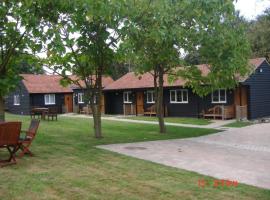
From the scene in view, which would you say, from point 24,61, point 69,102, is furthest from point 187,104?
point 24,61

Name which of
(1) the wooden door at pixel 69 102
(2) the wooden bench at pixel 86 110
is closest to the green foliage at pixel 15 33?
(2) the wooden bench at pixel 86 110

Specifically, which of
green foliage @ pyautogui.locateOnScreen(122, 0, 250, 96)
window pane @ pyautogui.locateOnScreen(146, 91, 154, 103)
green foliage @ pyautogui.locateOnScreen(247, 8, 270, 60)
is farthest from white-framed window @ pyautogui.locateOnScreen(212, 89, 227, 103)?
green foliage @ pyautogui.locateOnScreen(247, 8, 270, 60)

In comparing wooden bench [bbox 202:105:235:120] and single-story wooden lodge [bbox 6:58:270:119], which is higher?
single-story wooden lodge [bbox 6:58:270:119]

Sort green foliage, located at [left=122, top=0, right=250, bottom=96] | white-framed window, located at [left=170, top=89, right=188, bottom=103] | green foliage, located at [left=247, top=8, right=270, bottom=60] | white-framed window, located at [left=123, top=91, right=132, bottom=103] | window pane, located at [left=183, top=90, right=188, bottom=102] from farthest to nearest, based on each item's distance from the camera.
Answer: green foliage, located at [left=247, top=8, right=270, bottom=60] → white-framed window, located at [left=123, top=91, right=132, bottom=103] → white-framed window, located at [left=170, top=89, right=188, bottom=103] → window pane, located at [left=183, top=90, right=188, bottom=102] → green foliage, located at [left=122, top=0, right=250, bottom=96]

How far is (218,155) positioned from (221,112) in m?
16.0

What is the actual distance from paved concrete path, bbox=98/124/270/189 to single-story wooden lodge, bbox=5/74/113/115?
86.7 ft

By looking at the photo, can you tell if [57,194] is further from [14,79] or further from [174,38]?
[174,38]

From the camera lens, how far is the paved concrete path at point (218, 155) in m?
9.19

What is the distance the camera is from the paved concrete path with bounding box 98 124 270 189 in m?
9.19

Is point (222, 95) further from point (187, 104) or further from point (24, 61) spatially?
point (24, 61)

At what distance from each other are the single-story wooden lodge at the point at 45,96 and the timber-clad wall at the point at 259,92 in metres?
17.9

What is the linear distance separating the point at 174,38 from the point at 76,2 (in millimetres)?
4316

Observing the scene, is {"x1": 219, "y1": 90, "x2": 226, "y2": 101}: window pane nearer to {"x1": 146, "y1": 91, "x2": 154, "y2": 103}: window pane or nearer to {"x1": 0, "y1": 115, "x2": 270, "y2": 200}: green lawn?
{"x1": 146, "y1": 91, "x2": 154, "y2": 103}: window pane

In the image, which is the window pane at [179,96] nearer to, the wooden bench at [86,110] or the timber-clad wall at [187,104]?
the timber-clad wall at [187,104]
